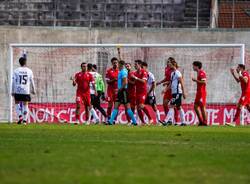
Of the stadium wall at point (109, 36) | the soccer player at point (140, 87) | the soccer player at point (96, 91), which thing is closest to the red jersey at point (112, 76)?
the soccer player at point (96, 91)

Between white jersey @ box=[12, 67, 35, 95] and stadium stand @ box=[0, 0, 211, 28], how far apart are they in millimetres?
10898

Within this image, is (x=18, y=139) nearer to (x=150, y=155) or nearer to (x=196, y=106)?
(x=150, y=155)

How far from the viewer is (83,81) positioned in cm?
2573

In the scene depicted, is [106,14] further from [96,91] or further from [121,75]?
[121,75]

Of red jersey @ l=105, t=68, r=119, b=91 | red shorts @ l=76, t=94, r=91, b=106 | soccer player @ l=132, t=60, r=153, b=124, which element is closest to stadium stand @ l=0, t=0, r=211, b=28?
red jersey @ l=105, t=68, r=119, b=91

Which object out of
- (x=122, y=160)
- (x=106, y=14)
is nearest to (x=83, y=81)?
(x=106, y=14)

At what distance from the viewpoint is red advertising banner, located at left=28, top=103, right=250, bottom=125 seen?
29.0 meters

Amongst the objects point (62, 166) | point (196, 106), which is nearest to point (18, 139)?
point (62, 166)

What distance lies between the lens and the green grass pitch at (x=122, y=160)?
888 cm

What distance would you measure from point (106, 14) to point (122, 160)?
82.8 feet

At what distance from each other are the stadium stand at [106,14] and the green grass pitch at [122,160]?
20271 millimetres

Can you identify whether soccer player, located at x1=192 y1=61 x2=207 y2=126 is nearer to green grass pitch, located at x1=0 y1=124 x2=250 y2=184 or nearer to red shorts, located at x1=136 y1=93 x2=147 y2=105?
red shorts, located at x1=136 y1=93 x2=147 y2=105

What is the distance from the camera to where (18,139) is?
49.6 ft

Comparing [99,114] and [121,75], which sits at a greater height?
[121,75]
